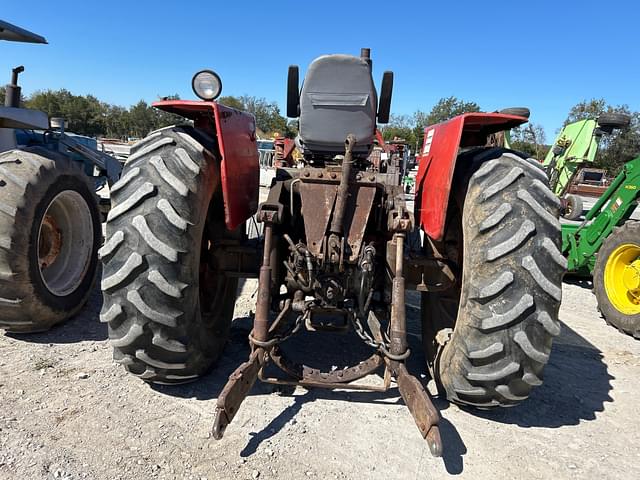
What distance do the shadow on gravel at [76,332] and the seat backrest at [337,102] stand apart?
92.5 inches

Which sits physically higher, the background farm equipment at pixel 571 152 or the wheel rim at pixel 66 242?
the background farm equipment at pixel 571 152

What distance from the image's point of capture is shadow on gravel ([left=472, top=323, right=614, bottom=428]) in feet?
9.40

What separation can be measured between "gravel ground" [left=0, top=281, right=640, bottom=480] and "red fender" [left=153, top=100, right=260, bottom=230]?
1180 mm

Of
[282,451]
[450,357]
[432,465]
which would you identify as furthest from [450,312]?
[282,451]

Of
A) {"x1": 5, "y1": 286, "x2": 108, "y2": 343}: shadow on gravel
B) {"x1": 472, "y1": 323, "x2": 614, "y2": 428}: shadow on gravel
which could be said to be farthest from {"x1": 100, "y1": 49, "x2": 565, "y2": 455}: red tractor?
{"x1": 5, "y1": 286, "x2": 108, "y2": 343}: shadow on gravel

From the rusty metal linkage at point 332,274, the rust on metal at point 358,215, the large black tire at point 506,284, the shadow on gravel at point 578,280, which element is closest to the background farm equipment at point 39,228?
the rusty metal linkage at point 332,274

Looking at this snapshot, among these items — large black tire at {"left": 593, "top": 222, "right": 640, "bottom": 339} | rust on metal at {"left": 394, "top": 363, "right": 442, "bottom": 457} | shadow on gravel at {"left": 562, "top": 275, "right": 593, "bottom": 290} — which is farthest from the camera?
shadow on gravel at {"left": 562, "top": 275, "right": 593, "bottom": 290}

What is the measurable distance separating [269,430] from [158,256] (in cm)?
116

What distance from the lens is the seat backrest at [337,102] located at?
3213 mm

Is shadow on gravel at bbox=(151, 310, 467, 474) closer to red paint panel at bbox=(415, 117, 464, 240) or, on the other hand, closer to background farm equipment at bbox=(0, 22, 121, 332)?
red paint panel at bbox=(415, 117, 464, 240)

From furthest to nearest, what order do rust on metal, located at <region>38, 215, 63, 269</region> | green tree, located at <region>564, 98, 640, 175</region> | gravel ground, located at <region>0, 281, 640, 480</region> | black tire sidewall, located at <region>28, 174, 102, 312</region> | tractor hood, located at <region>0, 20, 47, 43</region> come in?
green tree, located at <region>564, 98, 640, 175</region> → tractor hood, located at <region>0, 20, 47, 43</region> → rust on metal, located at <region>38, 215, 63, 269</region> → black tire sidewall, located at <region>28, 174, 102, 312</region> → gravel ground, located at <region>0, 281, 640, 480</region>

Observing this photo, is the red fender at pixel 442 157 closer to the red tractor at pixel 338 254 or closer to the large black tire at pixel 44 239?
the red tractor at pixel 338 254

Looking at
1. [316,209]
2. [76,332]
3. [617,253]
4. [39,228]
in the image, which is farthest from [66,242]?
[617,253]

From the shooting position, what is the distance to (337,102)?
3.31 metres
